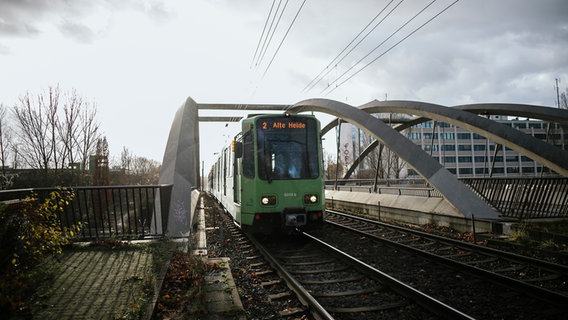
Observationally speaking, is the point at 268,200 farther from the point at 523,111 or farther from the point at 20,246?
the point at 523,111

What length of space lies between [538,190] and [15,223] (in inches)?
535

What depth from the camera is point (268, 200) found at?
929 cm

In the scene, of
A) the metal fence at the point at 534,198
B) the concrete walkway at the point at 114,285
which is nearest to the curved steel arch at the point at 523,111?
the metal fence at the point at 534,198

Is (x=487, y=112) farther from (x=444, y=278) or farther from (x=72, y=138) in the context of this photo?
(x=72, y=138)

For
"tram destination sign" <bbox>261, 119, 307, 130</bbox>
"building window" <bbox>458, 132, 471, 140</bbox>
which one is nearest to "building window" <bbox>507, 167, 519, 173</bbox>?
"building window" <bbox>458, 132, 471, 140</bbox>

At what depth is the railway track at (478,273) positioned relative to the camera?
16.0 feet

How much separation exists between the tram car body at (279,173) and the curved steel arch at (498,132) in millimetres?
10651

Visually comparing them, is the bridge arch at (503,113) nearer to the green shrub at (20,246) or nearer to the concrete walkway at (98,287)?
the concrete walkway at (98,287)

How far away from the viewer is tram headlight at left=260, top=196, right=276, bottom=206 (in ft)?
30.4

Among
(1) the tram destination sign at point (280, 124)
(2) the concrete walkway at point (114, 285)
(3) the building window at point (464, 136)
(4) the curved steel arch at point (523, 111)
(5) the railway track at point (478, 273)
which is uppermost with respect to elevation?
(3) the building window at point (464, 136)

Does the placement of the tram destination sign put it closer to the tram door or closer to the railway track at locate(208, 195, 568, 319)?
the tram door

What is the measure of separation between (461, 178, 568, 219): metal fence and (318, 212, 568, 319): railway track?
421 cm

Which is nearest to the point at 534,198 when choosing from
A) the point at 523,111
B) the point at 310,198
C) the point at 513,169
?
the point at 310,198

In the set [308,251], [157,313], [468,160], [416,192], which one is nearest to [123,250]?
[157,313]
